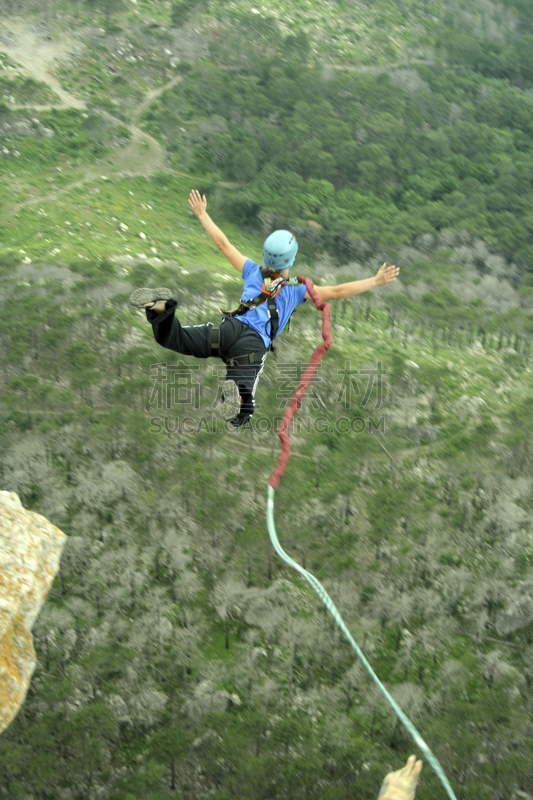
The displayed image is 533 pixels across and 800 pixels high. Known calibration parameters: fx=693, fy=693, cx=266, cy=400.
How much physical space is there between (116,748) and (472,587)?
769 cm

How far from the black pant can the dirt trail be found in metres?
21.7

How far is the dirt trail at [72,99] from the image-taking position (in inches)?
1129

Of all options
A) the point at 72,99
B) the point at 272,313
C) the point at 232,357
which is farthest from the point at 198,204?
the point at 72,99

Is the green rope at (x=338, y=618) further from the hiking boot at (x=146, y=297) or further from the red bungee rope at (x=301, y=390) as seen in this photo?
the hiking boot at (x=146, y=297)

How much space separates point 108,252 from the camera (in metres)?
21.4

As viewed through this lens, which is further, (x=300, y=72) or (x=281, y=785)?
(x=300, y=72)

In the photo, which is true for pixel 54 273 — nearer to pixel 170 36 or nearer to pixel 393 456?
pixel 393 456

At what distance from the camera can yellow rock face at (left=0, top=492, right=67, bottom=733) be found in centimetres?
969

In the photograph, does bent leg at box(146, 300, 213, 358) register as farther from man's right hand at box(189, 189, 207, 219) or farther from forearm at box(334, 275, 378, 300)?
forearm at box(334, 275, 378, 300)

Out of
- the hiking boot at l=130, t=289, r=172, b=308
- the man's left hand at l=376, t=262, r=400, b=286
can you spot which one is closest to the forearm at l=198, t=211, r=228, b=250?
the hiking boot at l=130, t=289, r=172, b=308

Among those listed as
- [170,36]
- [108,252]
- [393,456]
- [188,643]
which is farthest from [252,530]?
[170,36]

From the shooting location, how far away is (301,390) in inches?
235

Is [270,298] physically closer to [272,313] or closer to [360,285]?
[272,313]

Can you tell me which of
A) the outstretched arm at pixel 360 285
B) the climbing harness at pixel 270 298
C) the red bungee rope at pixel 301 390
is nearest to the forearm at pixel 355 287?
the outstretched arm at pixel 360 285
